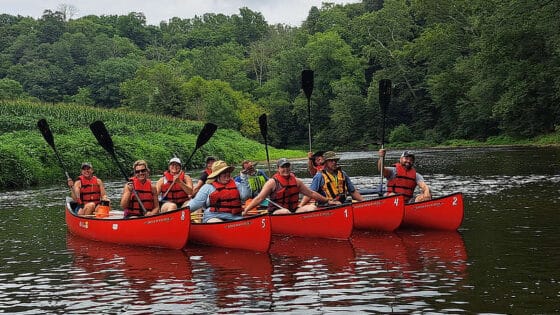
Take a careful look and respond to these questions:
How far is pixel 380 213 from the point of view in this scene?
13414 mm

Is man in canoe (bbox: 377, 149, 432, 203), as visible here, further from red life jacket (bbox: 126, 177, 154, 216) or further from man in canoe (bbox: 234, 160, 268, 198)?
red life jacket (bbox: 126, 177, 154, 216)

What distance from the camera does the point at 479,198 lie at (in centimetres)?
1867

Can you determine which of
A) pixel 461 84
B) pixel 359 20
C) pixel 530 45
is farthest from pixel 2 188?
pixel 359 20

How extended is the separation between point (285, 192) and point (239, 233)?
1.85 meters

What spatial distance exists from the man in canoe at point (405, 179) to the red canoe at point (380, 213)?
0.96 meters

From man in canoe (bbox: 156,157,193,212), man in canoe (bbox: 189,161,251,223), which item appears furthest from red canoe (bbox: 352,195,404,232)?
man in canoe (bbox: 156,157,193,212)

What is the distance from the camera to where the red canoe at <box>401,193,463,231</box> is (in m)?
13.4

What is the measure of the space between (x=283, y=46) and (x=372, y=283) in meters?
93.6

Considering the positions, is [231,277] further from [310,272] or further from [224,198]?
[224,198]

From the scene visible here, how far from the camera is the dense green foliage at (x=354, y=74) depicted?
45281 millimetres

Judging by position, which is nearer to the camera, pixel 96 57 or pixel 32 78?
pixel 32 78

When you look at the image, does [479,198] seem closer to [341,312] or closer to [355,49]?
[341,312]

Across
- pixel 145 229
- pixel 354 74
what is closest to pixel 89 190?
pixel 145 229

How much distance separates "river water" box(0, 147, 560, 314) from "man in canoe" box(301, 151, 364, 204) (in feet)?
4.15
